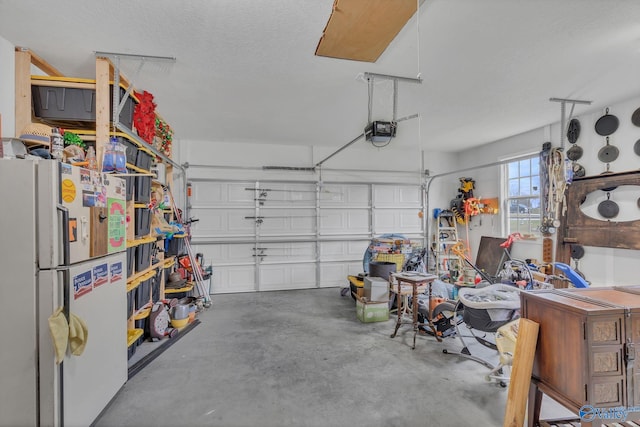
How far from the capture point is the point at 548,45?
2531 mm

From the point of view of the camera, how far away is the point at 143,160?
328 centimetres

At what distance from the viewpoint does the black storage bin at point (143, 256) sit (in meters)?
3.12

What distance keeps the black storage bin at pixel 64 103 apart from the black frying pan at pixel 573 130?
6430mm

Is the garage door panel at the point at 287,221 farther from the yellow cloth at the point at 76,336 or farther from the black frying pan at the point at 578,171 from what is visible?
the black frying pan at the point at 578,171

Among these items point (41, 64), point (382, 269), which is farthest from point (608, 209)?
point (41, 64)

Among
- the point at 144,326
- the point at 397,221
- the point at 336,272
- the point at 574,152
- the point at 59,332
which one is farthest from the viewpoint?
the point at 397,221

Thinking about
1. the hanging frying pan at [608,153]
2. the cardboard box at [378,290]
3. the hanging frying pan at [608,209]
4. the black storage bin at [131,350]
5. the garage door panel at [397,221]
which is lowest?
the black storage bin at [131,350]

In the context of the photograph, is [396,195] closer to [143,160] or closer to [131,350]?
[143,160]

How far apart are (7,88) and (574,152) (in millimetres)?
6980

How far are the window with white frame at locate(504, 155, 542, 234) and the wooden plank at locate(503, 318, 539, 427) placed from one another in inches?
160

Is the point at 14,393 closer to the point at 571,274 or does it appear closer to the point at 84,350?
the point at 84,350

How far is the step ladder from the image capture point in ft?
21.0

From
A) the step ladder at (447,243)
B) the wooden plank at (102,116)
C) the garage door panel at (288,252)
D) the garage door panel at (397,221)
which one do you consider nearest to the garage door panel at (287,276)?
the garage door panel at (288,252)

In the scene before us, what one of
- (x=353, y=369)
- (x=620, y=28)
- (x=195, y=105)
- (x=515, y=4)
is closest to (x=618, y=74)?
(x=620, y=28)
